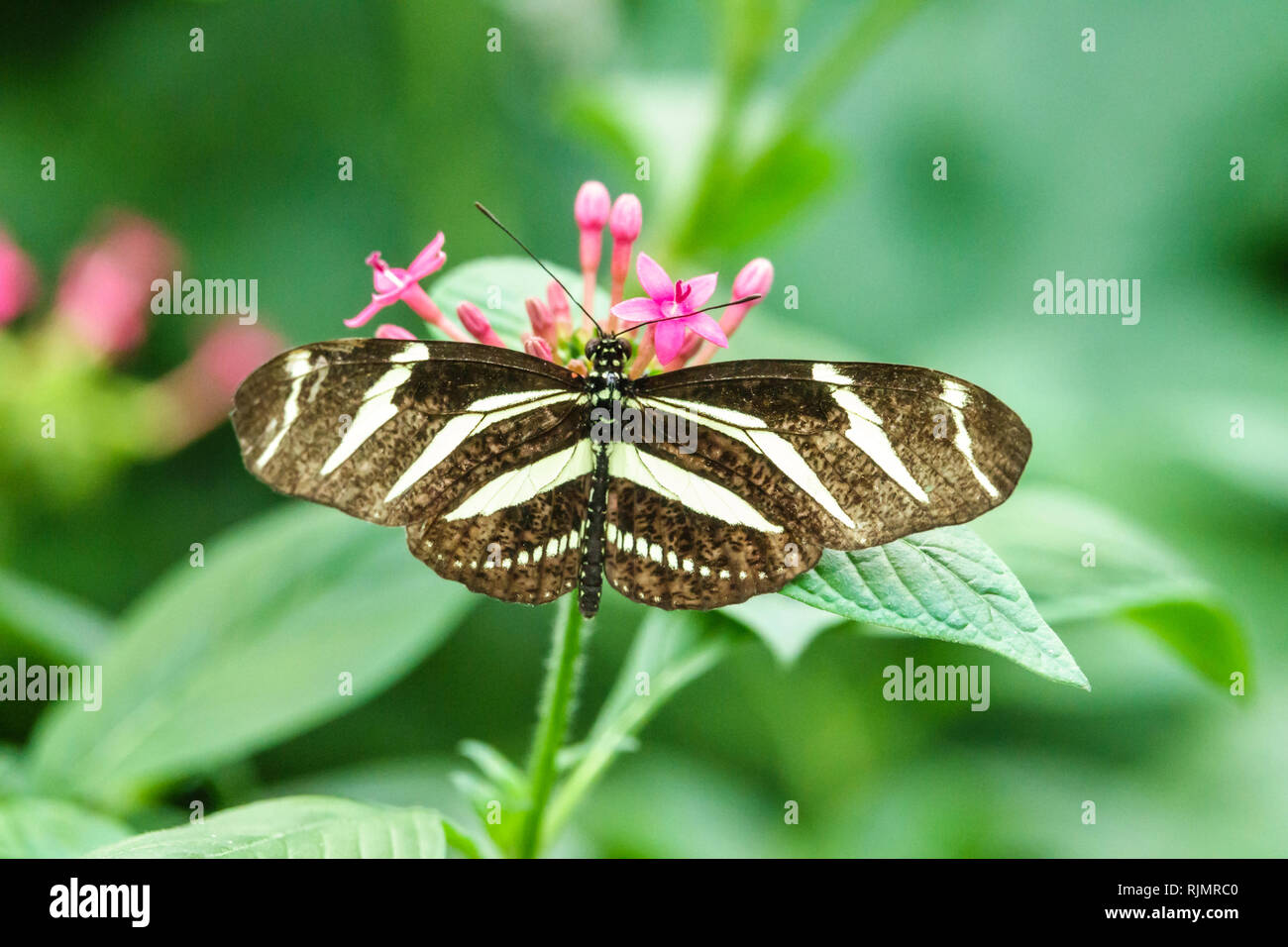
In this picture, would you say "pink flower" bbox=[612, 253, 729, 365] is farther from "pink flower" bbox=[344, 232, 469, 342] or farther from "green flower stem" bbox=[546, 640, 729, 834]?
"green flower stem" bbox=[546, 640, 729, 834]

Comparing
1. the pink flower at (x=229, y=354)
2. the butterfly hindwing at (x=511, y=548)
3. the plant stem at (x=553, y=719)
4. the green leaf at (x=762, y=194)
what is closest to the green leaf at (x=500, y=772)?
the plant stem at (x=553, y=719)

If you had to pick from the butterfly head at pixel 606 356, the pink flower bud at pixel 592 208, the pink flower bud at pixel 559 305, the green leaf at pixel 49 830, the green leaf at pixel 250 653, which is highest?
the pink flower bud at pixel 592 208

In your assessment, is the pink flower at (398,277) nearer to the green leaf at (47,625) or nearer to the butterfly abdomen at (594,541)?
the butterfly abdomen at (594,541)

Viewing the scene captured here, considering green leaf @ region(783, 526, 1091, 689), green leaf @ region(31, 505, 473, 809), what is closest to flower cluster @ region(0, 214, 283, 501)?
green leaf @ region(31, 505, 473, 809)

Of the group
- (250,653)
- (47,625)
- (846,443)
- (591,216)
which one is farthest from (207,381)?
(846,443)

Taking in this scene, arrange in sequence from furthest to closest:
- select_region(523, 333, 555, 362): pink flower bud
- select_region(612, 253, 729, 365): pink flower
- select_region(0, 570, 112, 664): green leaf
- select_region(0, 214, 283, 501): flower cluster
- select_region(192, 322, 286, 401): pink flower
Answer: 1. select_region(192, 322, 286, 401): pink flower
2. select_region(0, 214, 283, 501): flower cluster
3. select_region(0, 570, 112, 664): green leaf
4. select_region(523, 333, 555, 362): pink flower bud
5. select_region(612, 253, 729, 365): pink flower

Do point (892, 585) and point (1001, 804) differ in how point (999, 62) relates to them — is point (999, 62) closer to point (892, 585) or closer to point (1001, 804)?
point (1001, 804)
